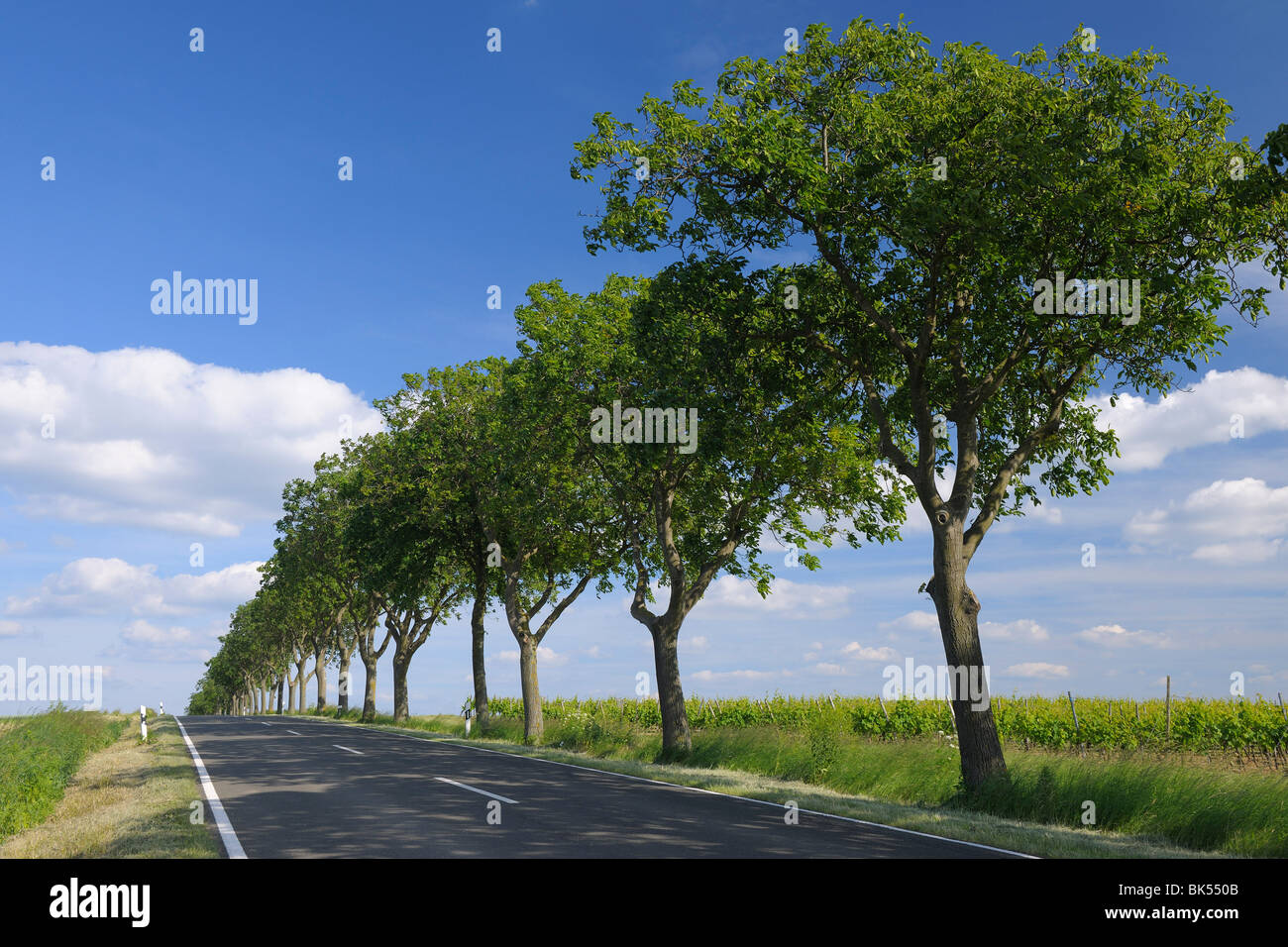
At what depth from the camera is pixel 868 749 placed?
17562mm

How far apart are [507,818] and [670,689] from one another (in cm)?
1223

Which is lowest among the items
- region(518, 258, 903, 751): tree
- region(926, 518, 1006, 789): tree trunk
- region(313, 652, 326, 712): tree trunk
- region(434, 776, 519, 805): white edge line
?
region(313, 652, 326, 712): tree trunk

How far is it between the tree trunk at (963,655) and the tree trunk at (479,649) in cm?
2273

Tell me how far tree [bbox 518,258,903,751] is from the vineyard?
186 inches

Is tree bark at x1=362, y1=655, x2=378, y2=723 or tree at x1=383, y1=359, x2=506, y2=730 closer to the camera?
tree at x1=383, y1=359, x2=506, y2=730

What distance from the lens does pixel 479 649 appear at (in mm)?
35812

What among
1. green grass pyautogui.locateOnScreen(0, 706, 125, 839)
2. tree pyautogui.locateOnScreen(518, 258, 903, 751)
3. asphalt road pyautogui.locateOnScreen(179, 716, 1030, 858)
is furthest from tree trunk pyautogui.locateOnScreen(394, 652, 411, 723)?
asphalt road pyautogui.locateOnScreen(179, 716, 1030, 858)

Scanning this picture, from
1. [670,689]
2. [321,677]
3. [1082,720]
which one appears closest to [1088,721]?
[1082,720]

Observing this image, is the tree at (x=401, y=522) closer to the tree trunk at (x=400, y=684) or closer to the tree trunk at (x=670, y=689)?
the tree trunk at (x=400, y=684)

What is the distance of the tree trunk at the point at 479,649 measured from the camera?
34.5 meters

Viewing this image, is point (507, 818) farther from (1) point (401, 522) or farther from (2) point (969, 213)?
(1) point (401, 522)

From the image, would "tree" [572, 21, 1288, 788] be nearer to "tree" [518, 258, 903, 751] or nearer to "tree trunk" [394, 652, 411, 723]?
"tree" [518, 258, 903, 751]

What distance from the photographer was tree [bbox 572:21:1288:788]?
13695 mm
